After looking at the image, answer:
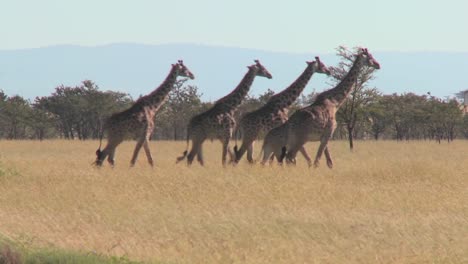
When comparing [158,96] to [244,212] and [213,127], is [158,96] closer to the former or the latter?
[213,127]

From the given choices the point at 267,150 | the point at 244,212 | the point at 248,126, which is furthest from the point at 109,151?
the point at 244,212

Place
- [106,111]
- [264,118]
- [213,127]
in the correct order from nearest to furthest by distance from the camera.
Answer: [213,127] → [264,118] → [106,111]

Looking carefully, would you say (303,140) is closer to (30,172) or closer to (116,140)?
(116,140)

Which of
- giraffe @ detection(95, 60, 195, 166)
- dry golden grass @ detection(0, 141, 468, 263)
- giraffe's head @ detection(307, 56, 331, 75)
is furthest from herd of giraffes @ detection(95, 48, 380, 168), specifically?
giraffe's head @ detection(307, 56, 331, 75)

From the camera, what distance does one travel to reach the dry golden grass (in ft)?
36.0

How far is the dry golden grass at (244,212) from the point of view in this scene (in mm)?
10961

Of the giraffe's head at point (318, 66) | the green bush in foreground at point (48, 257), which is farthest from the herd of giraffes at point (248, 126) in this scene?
the green bush in foreground at point (48, 257)

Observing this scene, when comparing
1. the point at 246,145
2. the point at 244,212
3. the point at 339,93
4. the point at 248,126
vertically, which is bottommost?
the point at 244,212

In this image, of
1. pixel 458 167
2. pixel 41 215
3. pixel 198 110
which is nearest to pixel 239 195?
pixel 41 215

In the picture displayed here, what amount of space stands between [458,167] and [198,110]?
38.7 meters

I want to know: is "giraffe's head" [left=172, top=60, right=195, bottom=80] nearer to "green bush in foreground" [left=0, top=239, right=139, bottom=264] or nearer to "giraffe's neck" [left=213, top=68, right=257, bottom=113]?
"giraffe's neck" [left=213, top=68, right=257, bottom=113]

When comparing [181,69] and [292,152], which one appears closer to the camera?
[292,152]

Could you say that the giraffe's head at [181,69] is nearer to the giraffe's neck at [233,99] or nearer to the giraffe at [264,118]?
the giraffe's neck at [233,99]

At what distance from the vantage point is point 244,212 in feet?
45.1
